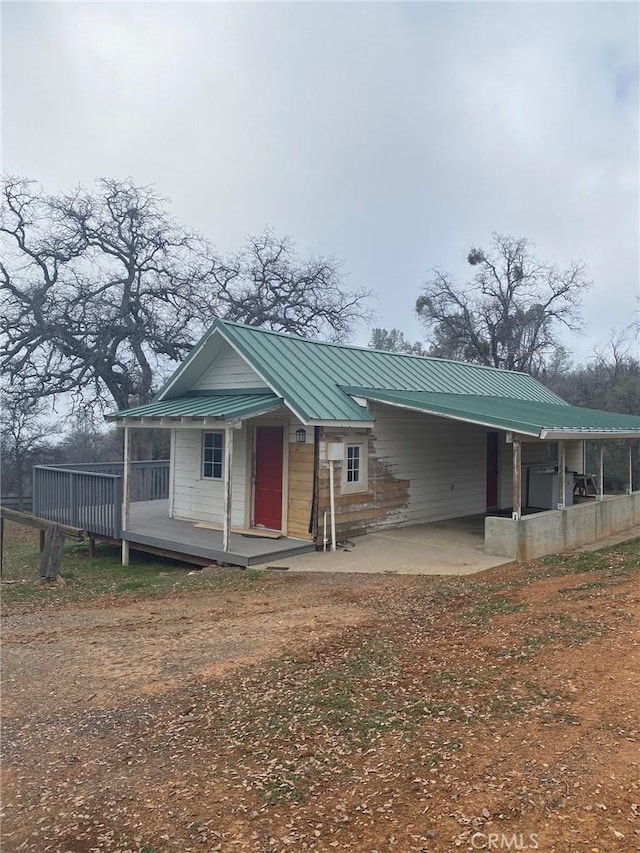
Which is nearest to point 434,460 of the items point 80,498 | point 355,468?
point 355,468

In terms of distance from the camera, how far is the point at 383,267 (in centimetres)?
4044

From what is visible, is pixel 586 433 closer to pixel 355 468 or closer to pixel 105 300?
pixel 355 468

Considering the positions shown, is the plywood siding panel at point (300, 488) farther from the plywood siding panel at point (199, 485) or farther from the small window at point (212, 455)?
the small window at point (212, 455)

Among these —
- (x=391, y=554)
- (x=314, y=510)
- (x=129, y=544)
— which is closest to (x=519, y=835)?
(x=391, y=554)

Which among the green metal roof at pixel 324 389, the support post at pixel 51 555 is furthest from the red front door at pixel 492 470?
the support post at pixel 51 555

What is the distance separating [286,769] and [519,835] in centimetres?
134

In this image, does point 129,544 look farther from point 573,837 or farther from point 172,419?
point 573,837

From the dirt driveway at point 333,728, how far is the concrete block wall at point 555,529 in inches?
119

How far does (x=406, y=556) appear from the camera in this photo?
10.2 m

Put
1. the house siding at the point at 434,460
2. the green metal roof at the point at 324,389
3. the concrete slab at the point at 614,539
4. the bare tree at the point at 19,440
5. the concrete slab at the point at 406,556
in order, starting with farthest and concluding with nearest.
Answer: the bare tree at the point at 19,440, the house siding at the point at 434,460, the concrete slab at the point at 614,539, the green metal roof at the point at 324,389, the concrete slab at the point at 406,556

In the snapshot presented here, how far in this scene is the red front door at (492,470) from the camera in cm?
1565

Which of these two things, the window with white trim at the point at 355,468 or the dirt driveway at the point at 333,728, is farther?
the window with white trim at the point at 355,468

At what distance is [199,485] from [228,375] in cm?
245

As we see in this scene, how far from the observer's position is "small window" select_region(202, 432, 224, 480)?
12.6 m
